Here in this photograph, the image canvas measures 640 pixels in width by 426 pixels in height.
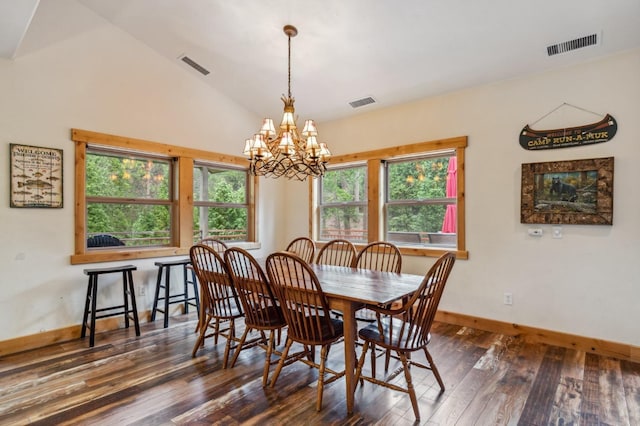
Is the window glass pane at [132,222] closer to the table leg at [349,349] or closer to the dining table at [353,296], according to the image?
the dining table at [353,296]

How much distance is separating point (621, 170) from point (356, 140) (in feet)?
9.41

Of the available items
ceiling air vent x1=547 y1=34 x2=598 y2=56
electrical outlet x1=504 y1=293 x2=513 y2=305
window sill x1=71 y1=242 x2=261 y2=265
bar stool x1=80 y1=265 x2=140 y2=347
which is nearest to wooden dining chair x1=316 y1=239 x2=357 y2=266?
electrical outlet x1=504 y1=293 x2=513 y2=305

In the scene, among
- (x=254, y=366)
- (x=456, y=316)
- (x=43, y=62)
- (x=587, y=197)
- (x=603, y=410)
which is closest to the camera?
(x=603, y=410)

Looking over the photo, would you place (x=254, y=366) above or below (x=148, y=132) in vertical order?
below

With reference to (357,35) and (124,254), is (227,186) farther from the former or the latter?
(357,35)

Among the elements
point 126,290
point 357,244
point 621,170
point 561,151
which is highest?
point 561,151

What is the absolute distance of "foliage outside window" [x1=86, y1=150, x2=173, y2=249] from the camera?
3795 millimetres

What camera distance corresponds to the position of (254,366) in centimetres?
285

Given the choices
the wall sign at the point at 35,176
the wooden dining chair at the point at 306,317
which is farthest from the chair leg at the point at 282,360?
the wall sign at the point at 35,176

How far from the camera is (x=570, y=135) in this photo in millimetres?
3207

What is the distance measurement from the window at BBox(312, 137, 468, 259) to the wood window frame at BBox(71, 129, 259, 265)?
1.35m

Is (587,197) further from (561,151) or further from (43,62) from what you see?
(43,62)

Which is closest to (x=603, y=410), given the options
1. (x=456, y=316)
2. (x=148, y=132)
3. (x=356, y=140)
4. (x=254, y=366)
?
(x=456, y=316)

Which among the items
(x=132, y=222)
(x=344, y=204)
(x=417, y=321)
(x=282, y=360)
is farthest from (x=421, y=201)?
(x=132, y=222)
